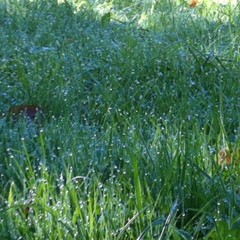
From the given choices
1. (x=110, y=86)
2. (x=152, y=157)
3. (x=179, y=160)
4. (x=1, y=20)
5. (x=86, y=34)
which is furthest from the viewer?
(x=1, y=20)

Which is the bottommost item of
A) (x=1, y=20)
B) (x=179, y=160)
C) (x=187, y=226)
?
(x=187, y=226)

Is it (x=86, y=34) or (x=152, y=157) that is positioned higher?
(x=86, y=34)

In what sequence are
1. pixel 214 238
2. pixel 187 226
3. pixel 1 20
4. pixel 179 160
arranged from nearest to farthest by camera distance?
pixel 214 238 → pixel 187 226 → pixel 179 160 → pixel 1 20

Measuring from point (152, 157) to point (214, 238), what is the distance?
50cm

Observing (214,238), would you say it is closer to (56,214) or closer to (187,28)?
(56,214)

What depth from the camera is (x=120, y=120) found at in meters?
2.39

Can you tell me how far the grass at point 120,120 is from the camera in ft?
5.43

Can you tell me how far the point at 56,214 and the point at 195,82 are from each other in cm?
147

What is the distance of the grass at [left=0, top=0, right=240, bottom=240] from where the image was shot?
1.66 m

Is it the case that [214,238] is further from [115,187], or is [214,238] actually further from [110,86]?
[110,86]

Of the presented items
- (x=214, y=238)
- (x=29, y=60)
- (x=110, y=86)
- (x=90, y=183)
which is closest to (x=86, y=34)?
(x=29, y=60)

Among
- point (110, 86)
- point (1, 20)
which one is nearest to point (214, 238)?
point (110, 86)

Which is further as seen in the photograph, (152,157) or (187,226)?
(152,157)

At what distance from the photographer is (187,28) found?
149 inches
